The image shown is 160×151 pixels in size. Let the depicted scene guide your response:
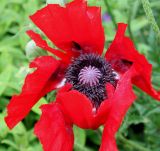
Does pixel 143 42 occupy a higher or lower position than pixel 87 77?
higher

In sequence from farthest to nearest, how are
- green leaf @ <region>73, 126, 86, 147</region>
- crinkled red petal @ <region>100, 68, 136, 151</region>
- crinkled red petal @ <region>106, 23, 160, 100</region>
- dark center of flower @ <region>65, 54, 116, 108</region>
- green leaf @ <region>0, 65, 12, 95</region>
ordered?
1. green leaf @ <region>0, 65, 12, 95</region>
2. green leaf @ <region>73, 126, 86, 147</region>
3. dark center of flower @ <region>65, 54, 116, 108</region>
4. crinkled red petal @ <region>106, 23, 160, 100</region>
5. crinkled red petal @ <region>100, 68, 136, 151</region>

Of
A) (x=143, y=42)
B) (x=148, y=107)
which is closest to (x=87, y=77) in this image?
(x=148, y=107)

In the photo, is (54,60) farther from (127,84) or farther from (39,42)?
(127,84)

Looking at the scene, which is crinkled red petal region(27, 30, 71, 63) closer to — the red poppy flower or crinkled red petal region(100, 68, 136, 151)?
the red poppy flower

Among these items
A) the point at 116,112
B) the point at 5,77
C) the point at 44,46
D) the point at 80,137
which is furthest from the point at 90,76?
the point at 5,77

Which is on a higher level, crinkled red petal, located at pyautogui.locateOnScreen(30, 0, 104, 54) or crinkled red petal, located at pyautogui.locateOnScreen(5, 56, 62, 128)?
crinkled red petal, located at pyautogui.locateOnScreen(30, 0, 104, 54)

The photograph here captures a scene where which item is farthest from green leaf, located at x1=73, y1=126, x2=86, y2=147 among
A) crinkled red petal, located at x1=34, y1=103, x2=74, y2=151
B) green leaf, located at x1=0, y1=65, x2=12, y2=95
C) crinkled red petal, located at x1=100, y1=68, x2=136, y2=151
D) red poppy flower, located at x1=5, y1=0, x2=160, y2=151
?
crinkled red petal, located at x1=100, y1=68, x2=136, y2=151

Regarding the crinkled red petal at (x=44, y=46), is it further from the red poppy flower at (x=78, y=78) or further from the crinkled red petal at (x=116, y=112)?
the crinkled red petal at (x=116, y=112)

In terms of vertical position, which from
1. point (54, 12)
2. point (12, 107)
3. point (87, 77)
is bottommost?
point (12, 107)
